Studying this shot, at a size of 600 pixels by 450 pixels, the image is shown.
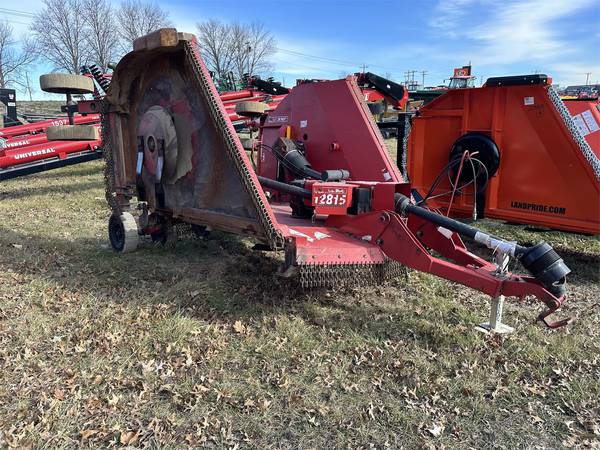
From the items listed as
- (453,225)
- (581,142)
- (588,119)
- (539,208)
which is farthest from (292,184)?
(588,119)

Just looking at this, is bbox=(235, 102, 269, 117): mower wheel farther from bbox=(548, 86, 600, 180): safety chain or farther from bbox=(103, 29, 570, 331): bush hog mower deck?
bbox=(548, 86, 600, 180): safety chain

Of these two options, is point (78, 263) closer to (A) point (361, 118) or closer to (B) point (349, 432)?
(A) point (361, 118)

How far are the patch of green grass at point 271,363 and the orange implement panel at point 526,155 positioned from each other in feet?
2.57

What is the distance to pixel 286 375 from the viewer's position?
298 cm

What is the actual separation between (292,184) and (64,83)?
7.46ft

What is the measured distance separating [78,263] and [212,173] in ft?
6.27

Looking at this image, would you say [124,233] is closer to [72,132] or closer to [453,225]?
[72,132]

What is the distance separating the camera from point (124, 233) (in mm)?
5211

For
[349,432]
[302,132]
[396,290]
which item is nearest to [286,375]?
[349,432]

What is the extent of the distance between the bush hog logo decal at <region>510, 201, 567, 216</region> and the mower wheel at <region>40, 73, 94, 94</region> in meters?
4.56

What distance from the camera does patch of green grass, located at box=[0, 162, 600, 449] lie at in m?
2.53

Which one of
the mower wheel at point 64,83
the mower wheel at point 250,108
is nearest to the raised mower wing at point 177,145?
the mower wheel at point 64,83

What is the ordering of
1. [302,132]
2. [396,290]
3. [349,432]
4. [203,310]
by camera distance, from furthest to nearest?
[302,132]
[396,290]
[203,310]
[349,432]

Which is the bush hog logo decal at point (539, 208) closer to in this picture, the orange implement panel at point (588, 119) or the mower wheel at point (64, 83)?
the orange implement panel at point (588, 119)
